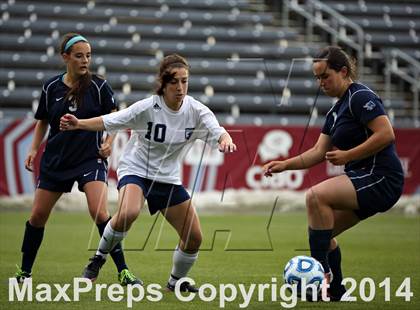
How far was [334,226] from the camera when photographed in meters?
6.84

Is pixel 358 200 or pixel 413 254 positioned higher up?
pixel 358 200

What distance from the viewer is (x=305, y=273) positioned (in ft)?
21.3

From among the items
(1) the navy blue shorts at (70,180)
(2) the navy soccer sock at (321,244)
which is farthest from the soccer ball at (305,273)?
(1) the navy blue shorts at (70,180)

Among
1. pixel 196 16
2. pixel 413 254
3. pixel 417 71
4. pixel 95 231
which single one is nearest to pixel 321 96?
pixel 417 71

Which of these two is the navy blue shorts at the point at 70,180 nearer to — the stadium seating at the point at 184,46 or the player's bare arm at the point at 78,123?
the player's bare arm at the point at 78,123

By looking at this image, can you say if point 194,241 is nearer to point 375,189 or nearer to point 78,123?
point 78,123

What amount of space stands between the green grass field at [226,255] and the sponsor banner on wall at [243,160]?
967 mm

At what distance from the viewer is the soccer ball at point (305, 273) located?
6477 millimetres

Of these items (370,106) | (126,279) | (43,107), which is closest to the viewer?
(370,106)

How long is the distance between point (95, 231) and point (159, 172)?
644cm

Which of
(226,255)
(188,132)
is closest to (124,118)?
(188,132)

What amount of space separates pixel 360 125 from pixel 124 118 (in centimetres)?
185

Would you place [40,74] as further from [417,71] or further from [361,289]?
[361,289]

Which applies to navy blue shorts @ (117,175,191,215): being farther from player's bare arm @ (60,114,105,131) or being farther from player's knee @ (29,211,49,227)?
player's knee @ (29,211,49,227)
